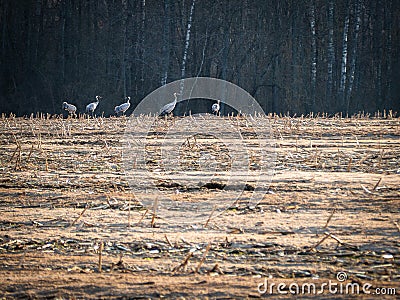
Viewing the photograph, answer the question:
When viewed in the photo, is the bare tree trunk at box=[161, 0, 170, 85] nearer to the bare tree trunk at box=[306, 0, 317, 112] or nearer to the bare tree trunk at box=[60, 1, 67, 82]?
the bare tree trunk at box=[60, 1, 67, 82]

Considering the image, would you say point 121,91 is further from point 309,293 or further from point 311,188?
point 309,293

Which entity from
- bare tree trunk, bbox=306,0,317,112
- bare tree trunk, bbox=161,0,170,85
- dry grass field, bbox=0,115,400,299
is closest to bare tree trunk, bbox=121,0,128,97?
bare tree trunk, bbox=161,0,170,85

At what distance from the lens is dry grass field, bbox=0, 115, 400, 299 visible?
3.88m

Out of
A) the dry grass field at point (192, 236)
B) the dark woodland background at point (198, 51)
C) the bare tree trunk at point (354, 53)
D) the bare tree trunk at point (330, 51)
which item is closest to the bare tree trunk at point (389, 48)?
the dark woodland background at point (198, 51)

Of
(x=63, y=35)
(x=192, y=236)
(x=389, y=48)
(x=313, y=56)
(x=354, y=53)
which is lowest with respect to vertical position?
(x=192, y=236)

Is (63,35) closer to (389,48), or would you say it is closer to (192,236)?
(389,48)

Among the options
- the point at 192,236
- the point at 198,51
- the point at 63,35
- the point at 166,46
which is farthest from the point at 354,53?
the point at 192,236

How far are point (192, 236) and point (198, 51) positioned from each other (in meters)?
24.7

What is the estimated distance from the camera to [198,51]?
29.1 metres

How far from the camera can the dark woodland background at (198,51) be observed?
28359mm

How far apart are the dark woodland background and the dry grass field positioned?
2023 centimetres

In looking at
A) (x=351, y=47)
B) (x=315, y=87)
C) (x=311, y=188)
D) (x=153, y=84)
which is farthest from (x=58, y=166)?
(x=351, y=47)

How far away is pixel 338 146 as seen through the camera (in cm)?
1059

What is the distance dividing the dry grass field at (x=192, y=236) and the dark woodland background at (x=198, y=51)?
20227mm
